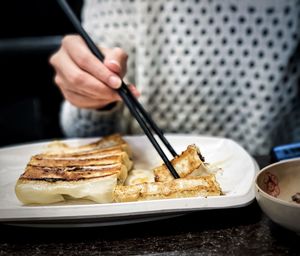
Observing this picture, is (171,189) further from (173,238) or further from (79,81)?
(79,81)

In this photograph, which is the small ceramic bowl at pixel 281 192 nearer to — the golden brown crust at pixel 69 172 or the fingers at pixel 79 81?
the golden brown crust at pixel 69 172

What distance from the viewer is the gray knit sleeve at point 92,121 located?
67.6 inches

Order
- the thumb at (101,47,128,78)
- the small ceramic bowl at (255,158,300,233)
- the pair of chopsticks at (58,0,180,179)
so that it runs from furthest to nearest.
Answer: the thumb at (101,47,128,78) → the pair of chopsticks at (58,0,180,179) → the small ceramic bowl at (255,158,300,233)

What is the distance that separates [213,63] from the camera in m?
1.78

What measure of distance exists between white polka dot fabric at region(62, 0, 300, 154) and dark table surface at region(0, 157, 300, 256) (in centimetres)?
87

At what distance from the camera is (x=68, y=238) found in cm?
87

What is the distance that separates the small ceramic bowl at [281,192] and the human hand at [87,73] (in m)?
0.47

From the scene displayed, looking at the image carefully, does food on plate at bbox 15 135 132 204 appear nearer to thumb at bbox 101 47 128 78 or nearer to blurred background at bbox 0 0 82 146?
thumb at bbox 101 47 128 78

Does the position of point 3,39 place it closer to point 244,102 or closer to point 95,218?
point 244,102

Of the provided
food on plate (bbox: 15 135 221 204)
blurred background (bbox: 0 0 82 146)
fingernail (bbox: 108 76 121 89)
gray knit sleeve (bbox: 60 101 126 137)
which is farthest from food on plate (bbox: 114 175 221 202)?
blurred background (bbox: 0 0 82 146)

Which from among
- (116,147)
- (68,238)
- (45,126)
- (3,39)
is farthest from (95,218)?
(3,39)

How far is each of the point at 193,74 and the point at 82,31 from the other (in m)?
0.73

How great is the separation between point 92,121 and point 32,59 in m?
1.28

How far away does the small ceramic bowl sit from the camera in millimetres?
758
